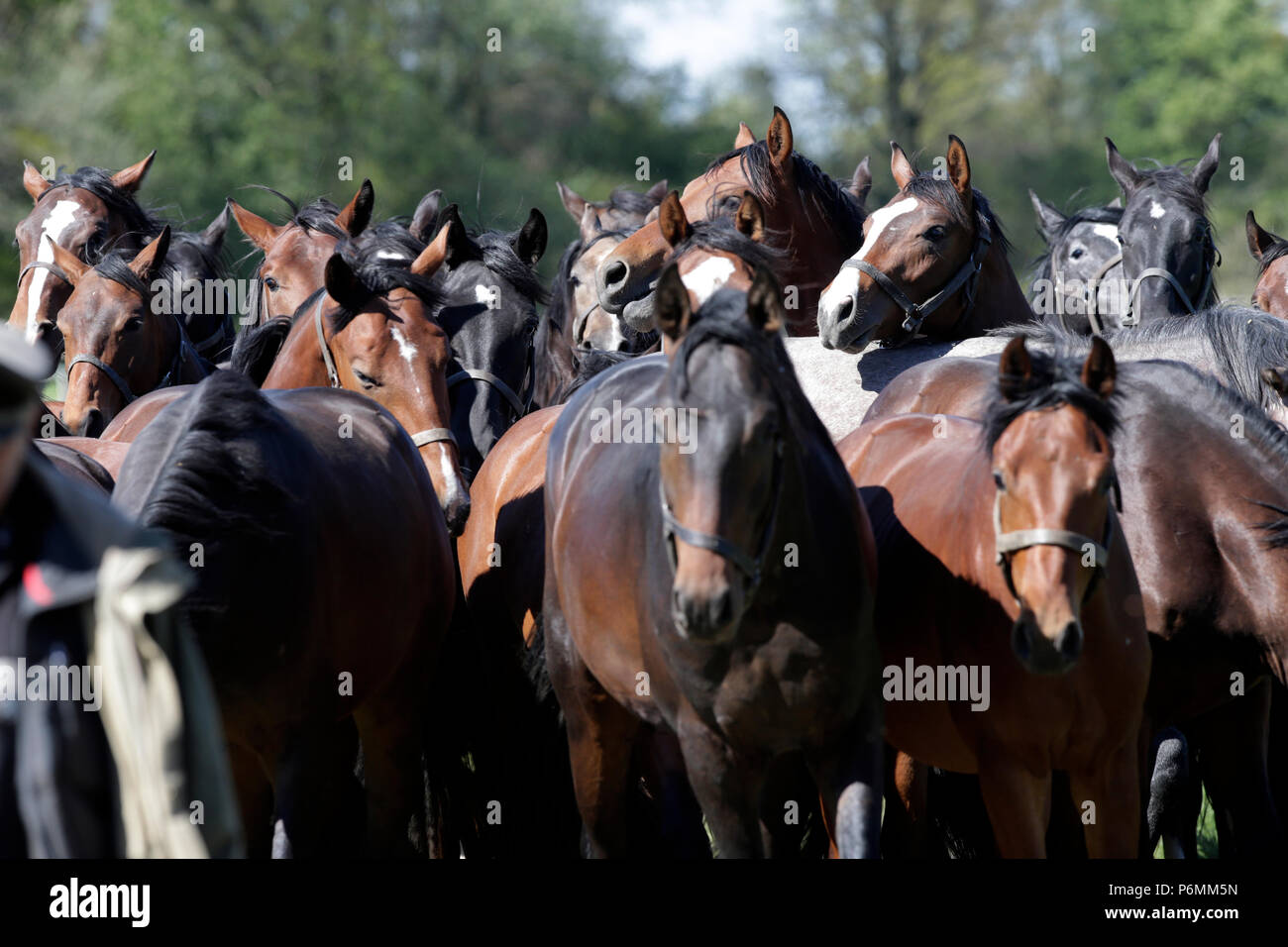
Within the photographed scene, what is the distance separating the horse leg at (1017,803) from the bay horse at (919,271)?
2442mm

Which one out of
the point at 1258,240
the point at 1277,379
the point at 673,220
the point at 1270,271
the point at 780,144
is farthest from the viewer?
the point at 1258,240

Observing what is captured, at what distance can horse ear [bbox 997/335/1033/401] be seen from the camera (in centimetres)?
399

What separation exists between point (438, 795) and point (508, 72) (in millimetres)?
29675

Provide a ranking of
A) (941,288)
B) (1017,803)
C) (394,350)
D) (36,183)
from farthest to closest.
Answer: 1. (36,183)
2. (941,288)
3. (394,350)
4. (1017,803)

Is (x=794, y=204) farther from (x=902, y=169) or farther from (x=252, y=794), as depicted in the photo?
(x=252, y=794)

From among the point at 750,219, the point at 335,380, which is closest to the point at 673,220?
the point at 750,219

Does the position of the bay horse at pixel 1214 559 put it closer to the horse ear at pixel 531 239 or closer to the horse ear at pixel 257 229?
the horse ear at pixel 531 239

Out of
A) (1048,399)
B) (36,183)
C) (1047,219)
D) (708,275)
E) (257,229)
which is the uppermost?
(36,183)

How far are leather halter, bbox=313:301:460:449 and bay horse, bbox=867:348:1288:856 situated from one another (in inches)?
99.0

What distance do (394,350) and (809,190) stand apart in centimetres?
225

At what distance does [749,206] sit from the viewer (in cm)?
511

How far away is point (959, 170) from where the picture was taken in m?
6.31

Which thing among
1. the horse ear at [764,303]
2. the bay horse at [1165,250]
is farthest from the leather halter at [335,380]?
the bay horse at [1165,250]

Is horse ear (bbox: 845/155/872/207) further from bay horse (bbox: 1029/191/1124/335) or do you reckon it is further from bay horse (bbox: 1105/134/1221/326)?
bay horse (bbox: 1105/134/1221/326)
